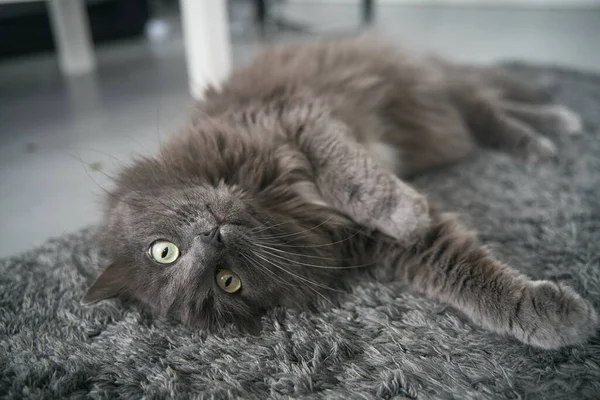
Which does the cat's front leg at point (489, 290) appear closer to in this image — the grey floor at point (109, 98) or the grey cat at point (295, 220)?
the grey cat at point (295, 220)

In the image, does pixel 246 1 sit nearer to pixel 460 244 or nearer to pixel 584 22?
pixel 584 22

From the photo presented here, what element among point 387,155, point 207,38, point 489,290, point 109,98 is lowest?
point 109,98

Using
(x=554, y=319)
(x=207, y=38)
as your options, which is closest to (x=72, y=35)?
(x=207, y=38)

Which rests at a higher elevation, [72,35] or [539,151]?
[72,35]

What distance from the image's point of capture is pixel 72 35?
360cm

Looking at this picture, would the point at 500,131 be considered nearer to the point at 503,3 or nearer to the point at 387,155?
the point at 387,155

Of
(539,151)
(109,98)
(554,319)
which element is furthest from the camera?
(109,98)

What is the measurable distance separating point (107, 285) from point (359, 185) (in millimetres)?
722

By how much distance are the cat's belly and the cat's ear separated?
821mm

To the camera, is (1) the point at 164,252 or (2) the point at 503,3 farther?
(2) the point at 503,3

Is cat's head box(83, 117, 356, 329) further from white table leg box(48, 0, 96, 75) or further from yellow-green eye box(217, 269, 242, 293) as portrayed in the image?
white table leg box(48, 0, 96, 75)

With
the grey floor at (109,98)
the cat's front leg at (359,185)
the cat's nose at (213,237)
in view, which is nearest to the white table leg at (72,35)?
the grey floor at (109,98)

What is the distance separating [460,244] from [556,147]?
105 cm

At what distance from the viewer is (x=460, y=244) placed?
1.21m
